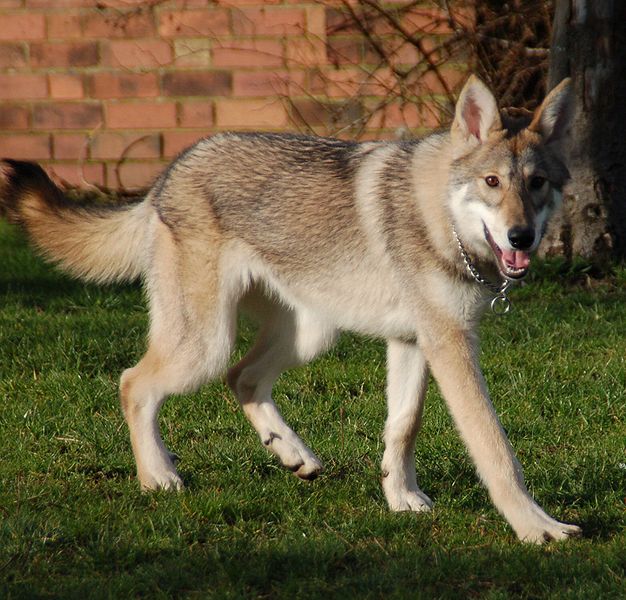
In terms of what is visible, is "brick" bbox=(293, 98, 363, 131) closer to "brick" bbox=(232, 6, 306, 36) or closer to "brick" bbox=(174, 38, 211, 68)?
"brick" bbox=(232, 6, 306, 36)

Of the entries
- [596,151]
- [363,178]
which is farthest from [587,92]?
[363,178]

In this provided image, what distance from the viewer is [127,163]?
9.52 m

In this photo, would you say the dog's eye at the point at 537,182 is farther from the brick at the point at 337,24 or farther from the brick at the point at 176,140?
the brick at the point at 176,140

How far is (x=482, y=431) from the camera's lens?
4184 millimetres

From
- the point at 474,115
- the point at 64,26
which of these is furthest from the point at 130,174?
the point at 474,115

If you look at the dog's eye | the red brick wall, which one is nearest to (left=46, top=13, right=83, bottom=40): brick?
the red brick wall

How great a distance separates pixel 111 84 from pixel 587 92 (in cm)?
388

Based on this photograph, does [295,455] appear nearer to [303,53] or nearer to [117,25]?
[303,53]

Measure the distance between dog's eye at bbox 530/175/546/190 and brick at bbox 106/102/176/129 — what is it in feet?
18.4

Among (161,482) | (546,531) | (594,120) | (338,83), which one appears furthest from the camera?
(338,83)

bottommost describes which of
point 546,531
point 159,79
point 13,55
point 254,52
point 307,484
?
point 307,484

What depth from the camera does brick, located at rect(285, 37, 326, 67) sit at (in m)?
9.20

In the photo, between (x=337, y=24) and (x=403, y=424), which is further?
(x=337, y=24)

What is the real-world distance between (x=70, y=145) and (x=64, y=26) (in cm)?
95
